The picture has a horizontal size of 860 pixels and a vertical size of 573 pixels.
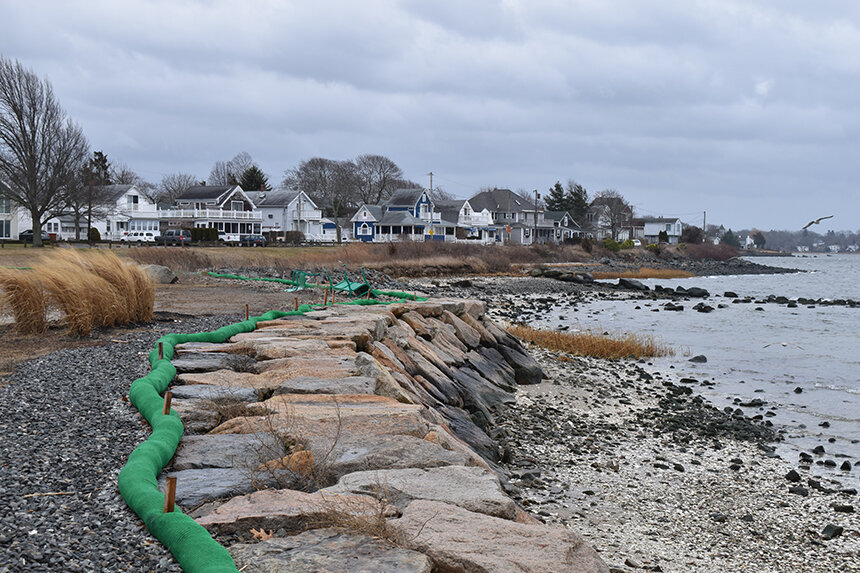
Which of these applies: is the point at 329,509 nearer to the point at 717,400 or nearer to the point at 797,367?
the point at 717,400

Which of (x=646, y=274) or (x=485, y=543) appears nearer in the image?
(x=485, y=543)

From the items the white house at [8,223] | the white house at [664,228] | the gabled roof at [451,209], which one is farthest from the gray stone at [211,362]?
the white house at [664,228]

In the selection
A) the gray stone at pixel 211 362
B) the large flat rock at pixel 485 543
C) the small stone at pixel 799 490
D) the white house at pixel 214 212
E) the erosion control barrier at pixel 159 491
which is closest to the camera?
the erosion control barrier at pixel 159 491

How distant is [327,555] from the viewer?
12.7 feet

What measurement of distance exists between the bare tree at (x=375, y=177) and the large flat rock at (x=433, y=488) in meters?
99.2

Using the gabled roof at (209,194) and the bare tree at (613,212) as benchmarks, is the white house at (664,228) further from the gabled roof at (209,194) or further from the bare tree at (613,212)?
the gabled roof at (209,194)

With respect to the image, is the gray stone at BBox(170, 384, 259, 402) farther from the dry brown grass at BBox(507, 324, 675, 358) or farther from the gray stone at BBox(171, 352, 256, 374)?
the dry brown grass at BBox(507, 324, 675, 358)

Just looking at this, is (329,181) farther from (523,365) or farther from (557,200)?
(523,365)

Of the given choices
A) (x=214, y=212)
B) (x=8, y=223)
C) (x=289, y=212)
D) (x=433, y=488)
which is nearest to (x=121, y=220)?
(x=8, y=223)

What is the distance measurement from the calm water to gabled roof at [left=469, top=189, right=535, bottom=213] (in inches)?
2290

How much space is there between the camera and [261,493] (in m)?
4.62

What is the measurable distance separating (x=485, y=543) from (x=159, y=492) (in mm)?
1878

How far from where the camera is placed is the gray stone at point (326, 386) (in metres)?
7.18

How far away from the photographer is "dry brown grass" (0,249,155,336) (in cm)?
1082
